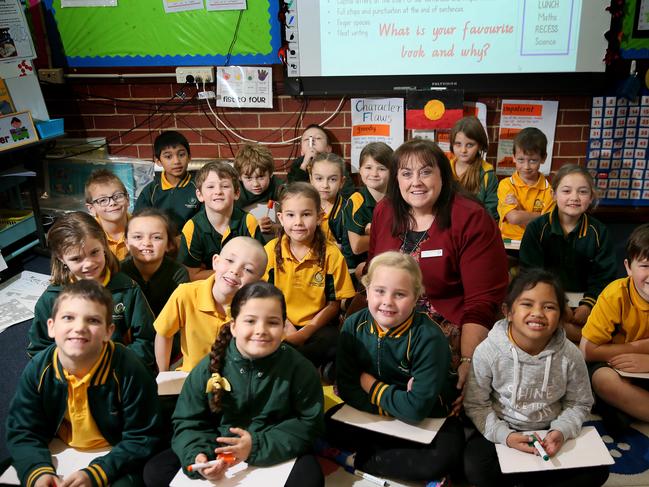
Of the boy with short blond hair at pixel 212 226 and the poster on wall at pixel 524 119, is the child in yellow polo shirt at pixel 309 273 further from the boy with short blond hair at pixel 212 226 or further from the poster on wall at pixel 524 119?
the poster on wall at pixel 524 119

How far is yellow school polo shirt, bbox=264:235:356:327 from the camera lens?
7.45 ft

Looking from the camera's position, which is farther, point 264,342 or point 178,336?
point 178,336

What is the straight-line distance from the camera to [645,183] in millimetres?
3715

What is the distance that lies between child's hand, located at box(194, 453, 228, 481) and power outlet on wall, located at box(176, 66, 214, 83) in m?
2.81

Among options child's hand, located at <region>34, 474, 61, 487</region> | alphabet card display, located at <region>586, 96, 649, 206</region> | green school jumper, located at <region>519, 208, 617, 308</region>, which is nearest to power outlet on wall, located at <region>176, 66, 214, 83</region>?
green school jumper, located at <region>519, 208, 617, 308</region>

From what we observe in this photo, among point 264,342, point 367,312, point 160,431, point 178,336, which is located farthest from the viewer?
point 178,336

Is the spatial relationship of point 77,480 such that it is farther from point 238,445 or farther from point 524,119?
point 524,119

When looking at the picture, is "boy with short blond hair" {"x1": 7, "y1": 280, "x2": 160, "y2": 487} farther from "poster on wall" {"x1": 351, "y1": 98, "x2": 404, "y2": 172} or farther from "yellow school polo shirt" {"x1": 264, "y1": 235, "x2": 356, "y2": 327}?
"poster on wall" {"x1": 351, "y1": 98, "x2": 404, "y2": 172}

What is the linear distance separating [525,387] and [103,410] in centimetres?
120

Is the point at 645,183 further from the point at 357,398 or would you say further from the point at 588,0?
the point at 357,398

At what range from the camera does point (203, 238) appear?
8.57ft

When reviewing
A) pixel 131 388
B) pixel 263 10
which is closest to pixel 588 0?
pixel 263 10

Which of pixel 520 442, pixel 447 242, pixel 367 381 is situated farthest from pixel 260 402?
pixel 447 242

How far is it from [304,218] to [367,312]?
1.90 feet
